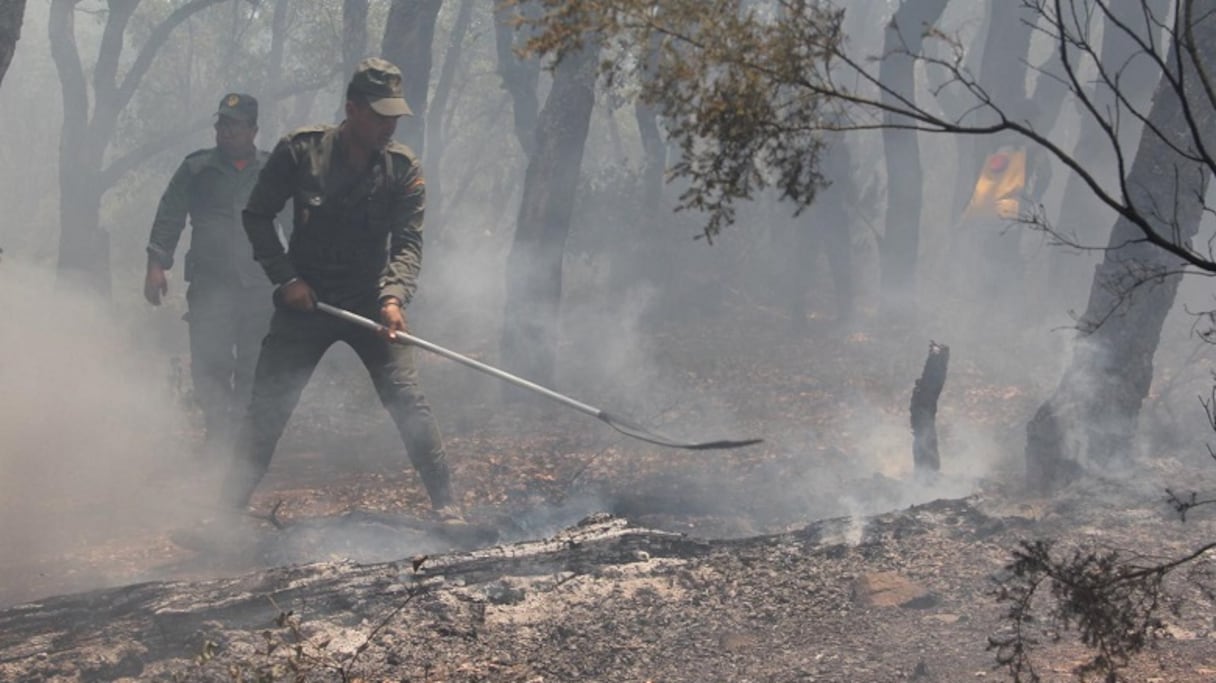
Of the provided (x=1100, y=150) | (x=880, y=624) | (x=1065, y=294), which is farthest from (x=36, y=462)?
(x=1100, y=150)

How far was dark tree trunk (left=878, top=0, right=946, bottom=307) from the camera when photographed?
1397cm

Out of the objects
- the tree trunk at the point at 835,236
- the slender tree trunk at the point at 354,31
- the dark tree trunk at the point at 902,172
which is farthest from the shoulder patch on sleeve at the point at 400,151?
the dark tree trunk at the point at 902,172

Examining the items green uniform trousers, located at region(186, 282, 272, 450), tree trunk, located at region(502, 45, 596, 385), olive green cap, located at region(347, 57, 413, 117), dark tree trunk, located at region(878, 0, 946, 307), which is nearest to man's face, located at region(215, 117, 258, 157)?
green uniform trousers, located at region(186, 282, 272, 450)

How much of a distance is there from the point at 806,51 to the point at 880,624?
2573mm

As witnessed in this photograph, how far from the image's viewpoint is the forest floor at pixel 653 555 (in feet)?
12.6

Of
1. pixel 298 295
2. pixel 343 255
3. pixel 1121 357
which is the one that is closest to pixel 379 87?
pixel 343 255

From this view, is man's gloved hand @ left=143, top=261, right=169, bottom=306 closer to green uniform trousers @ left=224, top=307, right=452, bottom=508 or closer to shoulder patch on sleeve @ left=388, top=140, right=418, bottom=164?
green uniform trousers @ left=224, top=307, right=452, bottom=508

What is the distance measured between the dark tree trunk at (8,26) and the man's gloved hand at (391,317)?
201 centimetres

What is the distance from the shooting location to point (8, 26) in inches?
191

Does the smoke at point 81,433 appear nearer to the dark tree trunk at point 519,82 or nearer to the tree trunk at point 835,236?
the dark tree trunk at point 519,82

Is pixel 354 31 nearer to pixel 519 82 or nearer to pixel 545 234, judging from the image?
pixel 519 82

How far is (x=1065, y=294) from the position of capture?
15.4 m

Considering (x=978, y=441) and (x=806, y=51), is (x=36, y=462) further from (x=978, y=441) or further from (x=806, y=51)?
(x=978, y=441)

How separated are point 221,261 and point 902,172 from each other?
10.1 m
